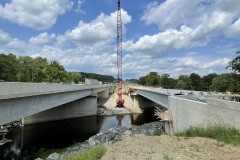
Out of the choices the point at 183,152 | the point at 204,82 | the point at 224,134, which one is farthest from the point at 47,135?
the point at 204,82

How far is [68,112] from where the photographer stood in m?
46.6

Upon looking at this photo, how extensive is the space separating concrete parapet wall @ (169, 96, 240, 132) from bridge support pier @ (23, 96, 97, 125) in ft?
79.7

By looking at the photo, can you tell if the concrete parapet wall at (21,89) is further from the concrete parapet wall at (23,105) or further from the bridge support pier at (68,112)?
the bridge support pier at (68,112)

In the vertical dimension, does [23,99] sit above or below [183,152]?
above

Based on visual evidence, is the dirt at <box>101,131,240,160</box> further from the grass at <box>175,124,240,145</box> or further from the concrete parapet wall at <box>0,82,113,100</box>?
the concrete parapet wall at <box>0,82,113,100</box>

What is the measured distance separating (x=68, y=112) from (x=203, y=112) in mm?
34047

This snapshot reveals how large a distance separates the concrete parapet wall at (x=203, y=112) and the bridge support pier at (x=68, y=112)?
24307mm

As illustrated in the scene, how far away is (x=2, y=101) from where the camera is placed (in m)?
14.4

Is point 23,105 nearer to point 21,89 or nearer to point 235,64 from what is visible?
point 21,89

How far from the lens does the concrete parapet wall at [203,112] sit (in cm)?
1326

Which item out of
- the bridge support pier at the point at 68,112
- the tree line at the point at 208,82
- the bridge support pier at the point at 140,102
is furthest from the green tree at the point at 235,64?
the bridge support pier at the point at 140,102

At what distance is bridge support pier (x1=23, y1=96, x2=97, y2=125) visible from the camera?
131 feet

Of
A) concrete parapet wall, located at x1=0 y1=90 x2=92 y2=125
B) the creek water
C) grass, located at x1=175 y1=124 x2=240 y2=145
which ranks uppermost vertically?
concrete parapet wall, located at x1=0 y1=90 x2=92 y2=125

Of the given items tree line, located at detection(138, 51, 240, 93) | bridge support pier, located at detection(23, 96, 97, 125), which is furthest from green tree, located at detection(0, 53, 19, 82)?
tree line, located at detection(138, 51, 240, 93)
